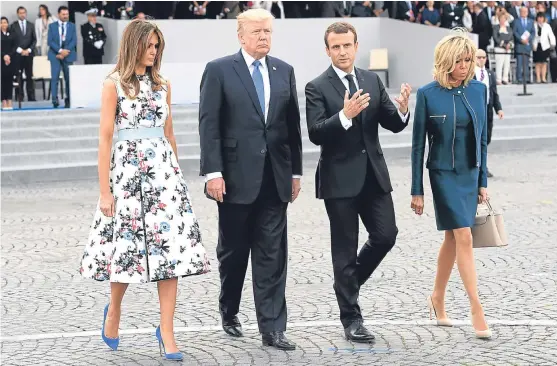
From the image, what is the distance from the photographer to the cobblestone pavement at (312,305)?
6.99m

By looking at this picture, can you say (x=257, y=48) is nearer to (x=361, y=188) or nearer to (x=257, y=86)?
(x=257, y=86)

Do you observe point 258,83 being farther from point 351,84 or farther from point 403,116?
point 403,116

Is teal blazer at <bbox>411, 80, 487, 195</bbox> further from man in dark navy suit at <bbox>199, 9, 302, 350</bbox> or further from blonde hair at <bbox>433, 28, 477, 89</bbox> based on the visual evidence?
man in dark navy suit at <bbox>199, 9, 302, 350</bbox>

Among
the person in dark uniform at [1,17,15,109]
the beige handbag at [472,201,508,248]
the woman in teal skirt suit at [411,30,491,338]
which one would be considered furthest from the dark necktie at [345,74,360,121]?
the person in dark uniform at [1,17,15,109]

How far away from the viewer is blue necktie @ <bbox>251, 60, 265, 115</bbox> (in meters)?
7.32

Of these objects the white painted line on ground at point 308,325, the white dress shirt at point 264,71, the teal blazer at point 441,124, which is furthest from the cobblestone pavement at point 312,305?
the white dress shirt at point 264,71

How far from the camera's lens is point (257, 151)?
23.7 feet

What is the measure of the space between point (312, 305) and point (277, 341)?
137 cm

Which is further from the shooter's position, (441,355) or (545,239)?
(545,239)

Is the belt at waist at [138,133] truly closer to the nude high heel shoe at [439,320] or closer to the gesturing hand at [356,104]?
the gesturing hand at [356,104]

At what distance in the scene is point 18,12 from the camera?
2608cm

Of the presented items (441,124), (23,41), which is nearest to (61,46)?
(23,41)

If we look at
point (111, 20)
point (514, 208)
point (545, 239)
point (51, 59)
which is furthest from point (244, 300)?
point (111, 20)

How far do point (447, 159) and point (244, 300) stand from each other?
79.1 inches
